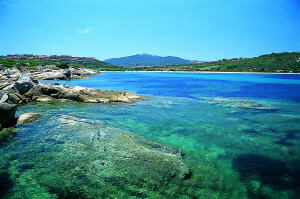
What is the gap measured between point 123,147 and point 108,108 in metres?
13.8

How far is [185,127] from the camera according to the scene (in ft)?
61.1

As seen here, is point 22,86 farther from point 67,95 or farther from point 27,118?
point 27,118

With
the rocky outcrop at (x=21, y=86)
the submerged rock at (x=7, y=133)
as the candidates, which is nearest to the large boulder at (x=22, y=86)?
A: the rocky outcrop at (x=21, y=86)

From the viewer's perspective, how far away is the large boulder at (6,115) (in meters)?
15.9

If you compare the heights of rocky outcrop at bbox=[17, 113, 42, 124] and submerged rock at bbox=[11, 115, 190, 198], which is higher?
rocky outcrop at bbox=[17, 113, 42, 124]

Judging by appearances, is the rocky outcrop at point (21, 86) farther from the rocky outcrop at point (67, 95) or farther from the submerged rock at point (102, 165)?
the submerged rock at point (102, 165)

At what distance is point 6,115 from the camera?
16.2 m

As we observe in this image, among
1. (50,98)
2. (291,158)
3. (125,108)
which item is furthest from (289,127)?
(50,98)

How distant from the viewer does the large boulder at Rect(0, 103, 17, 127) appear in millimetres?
15938

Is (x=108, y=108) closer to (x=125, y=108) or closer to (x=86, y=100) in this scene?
(x=125, y=108)

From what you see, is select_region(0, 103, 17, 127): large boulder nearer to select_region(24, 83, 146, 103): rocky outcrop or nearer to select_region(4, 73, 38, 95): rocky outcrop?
select_region(24, 83, 146, 103): rocky outcrop

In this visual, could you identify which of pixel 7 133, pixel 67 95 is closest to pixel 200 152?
pixel 7 133

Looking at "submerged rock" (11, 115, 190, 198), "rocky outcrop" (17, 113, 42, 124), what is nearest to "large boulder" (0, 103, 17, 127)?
"rocky outcrop" (17, 113, 42, 124)

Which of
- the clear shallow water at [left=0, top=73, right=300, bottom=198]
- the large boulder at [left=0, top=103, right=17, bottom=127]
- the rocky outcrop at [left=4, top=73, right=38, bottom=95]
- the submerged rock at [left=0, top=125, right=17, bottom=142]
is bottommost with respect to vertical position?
the clear shallow water at [left=0, top=73, right=300, bottom=198]
